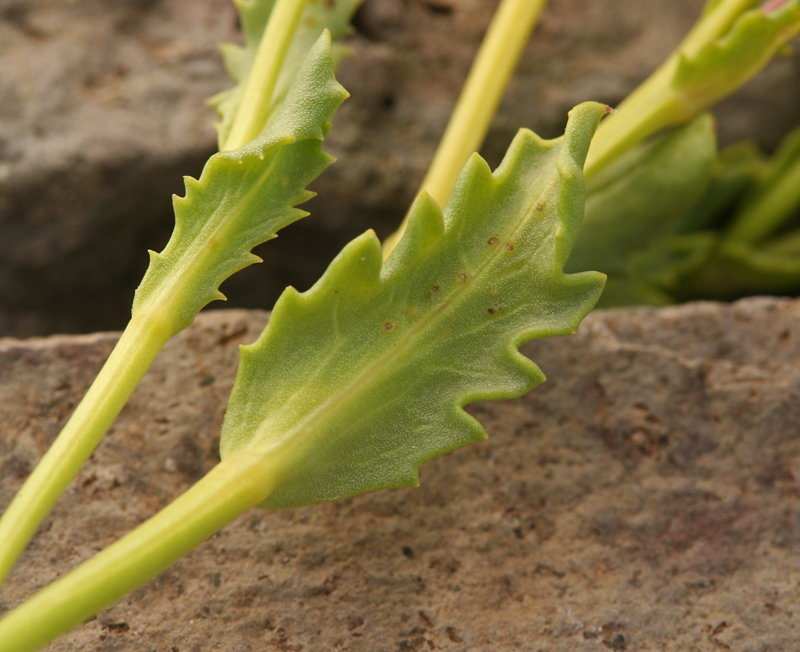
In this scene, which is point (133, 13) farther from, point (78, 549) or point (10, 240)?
point (78, 549)

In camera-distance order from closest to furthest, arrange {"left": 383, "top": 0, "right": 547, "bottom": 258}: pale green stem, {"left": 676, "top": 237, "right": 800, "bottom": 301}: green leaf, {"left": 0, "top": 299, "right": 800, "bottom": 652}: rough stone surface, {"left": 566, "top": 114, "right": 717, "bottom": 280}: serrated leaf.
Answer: {"left": 0, "top": 299, "right": 800, "bottom": 652}: rough stone surface
{"left": 383, "top": 0, "right": 547, "bottom": 258}: pale green stem
{"left": 566, "top": 114, "right": 717, "bottom": 280}: serrated leaf
{"left": 676, "top": 237, "right": 800, "bottom": 301}: green leaf

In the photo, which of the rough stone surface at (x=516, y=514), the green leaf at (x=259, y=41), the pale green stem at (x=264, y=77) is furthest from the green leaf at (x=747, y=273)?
the pale green stem at (x=264, y=77)

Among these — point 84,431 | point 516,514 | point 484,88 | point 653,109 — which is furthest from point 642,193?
point 84,431

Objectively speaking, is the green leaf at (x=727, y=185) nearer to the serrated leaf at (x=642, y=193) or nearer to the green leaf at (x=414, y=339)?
the serrated leaf at (x=642, y=193)

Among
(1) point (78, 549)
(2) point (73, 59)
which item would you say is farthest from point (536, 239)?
(2) point (73, 59)

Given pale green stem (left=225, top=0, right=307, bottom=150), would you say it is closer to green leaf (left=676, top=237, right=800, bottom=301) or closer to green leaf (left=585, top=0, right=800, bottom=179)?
green leaf (left=585, top=0, right=800, bottom=179)

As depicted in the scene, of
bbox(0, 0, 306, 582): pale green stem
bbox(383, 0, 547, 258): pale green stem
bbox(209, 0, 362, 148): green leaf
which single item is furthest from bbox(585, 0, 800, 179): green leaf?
bbox(0, 0, 306, 582): pale green stem

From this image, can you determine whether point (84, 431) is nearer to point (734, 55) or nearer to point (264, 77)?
point (264, 77)
